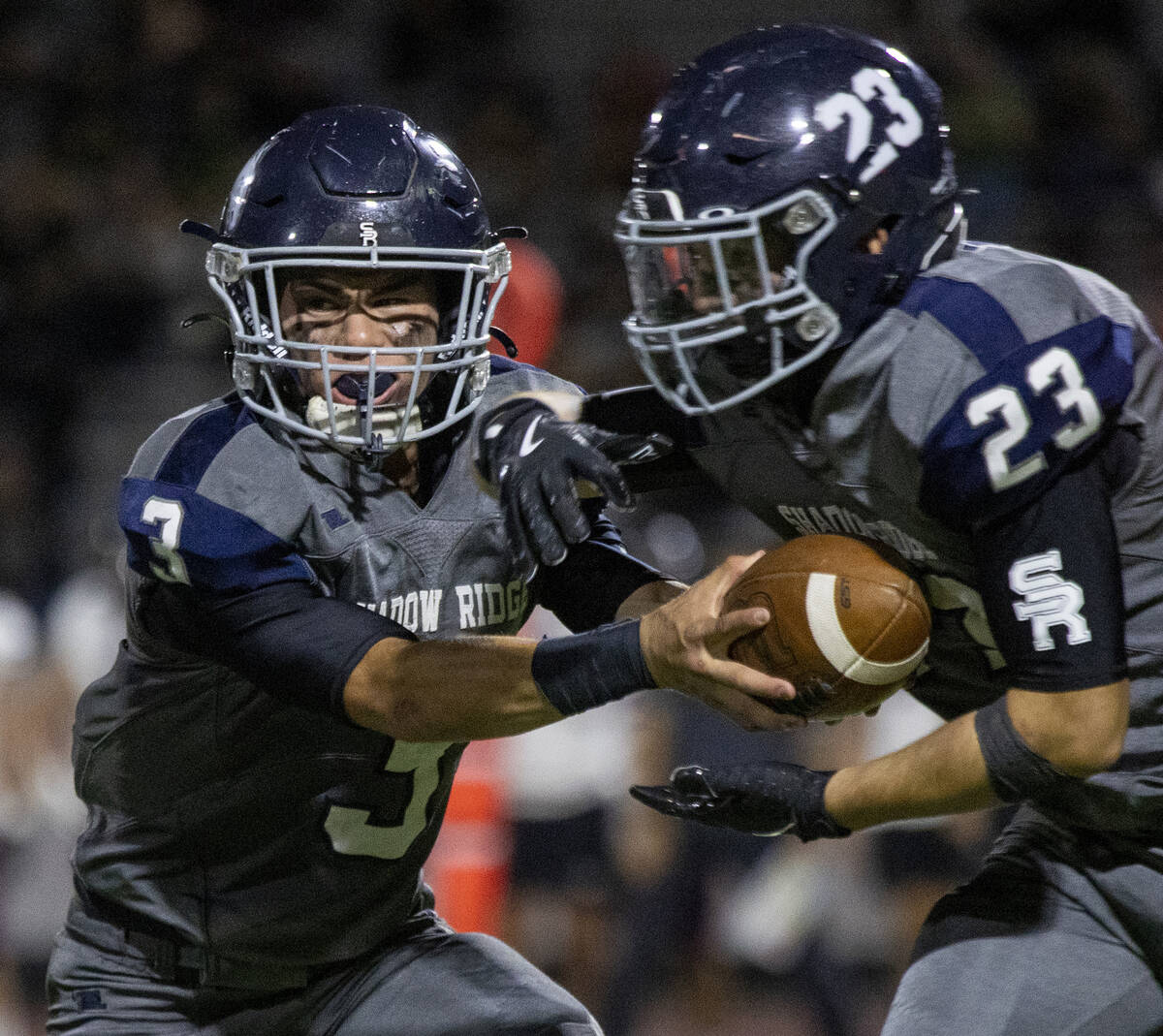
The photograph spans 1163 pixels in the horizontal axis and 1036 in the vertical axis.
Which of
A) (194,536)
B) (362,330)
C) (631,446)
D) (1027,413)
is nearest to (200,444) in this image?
(194,536)

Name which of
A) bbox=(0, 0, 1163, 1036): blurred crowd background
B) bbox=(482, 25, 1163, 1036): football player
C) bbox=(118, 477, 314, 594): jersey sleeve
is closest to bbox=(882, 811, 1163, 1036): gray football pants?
bbox=(482, 25, 1163, 1036): football player

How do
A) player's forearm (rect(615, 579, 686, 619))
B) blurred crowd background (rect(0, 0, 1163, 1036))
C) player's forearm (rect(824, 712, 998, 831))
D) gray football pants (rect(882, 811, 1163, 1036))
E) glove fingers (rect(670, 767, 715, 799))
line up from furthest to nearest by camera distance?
blurred crowd background (rect(0, 0, 1163, 1036))
player's forearm (rect(615, 579, 686, 619))
glove fingers (rect(670, 767, 715, 799))
gray football pants (rect(882, 811, 1163, 1036))
player's forearm (rect(824, 712, 998, 831))

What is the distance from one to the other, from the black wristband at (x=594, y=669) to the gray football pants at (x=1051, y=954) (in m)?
0.58

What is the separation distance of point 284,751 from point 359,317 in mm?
661

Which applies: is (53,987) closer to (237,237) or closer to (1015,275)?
(237,237)

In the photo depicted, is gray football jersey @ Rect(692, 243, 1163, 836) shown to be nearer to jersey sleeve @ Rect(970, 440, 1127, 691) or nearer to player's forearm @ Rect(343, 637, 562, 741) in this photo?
jersey sleeve @ Rect(970, 440, 1127, 691)

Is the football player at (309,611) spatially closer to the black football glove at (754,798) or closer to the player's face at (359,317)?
the player's face at (359,317)

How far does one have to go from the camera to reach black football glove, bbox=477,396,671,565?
7.00 ft

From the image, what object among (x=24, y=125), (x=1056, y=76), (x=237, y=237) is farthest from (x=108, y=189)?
(x=237, y=237)

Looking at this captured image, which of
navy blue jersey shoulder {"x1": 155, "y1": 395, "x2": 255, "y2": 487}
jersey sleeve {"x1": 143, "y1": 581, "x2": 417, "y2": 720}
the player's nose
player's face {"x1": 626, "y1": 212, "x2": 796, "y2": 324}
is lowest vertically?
jersey sleeve {"x1": 143, "y1": 581, "x2": 417, "y2": 720}

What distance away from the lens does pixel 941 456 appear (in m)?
1.93

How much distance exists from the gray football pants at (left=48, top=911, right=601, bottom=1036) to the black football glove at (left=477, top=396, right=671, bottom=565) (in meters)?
0.71

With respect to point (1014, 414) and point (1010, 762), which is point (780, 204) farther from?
point (1010, 762)

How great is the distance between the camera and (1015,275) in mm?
2008
